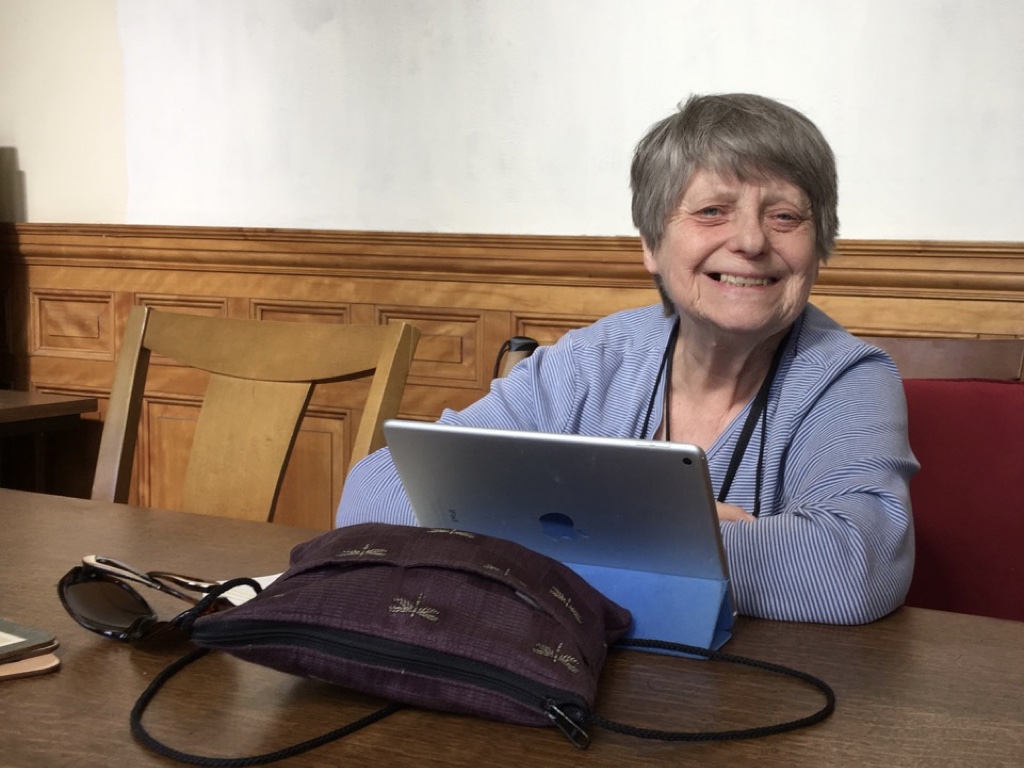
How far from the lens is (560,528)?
86 cm

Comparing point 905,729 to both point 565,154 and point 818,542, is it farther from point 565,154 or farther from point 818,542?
point 565,154

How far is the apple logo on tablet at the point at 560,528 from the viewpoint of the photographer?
85cm

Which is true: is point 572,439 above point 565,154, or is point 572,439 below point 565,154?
below

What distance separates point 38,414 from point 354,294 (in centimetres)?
80

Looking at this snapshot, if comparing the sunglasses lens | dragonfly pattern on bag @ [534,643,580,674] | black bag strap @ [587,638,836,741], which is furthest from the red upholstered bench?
the sunglasses lens

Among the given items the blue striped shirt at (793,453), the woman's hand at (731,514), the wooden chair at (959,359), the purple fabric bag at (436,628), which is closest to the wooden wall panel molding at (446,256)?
the wooden chair at (959,359)

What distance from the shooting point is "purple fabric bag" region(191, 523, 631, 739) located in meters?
0.69

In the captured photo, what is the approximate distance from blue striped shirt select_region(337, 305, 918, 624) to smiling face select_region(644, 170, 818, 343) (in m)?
0.07

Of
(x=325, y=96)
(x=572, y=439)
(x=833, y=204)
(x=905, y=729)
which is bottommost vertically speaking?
(x=905, y=729)

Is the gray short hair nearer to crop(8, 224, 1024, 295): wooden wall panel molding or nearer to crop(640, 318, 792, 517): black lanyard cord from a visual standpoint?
crop(640, 318, 792, 517): black lanyard cord

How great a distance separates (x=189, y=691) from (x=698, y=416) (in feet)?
2.64

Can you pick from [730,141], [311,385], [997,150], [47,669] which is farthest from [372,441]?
[997,150]

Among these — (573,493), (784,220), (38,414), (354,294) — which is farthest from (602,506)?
(38,414)

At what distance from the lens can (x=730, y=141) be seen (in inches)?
50.5
